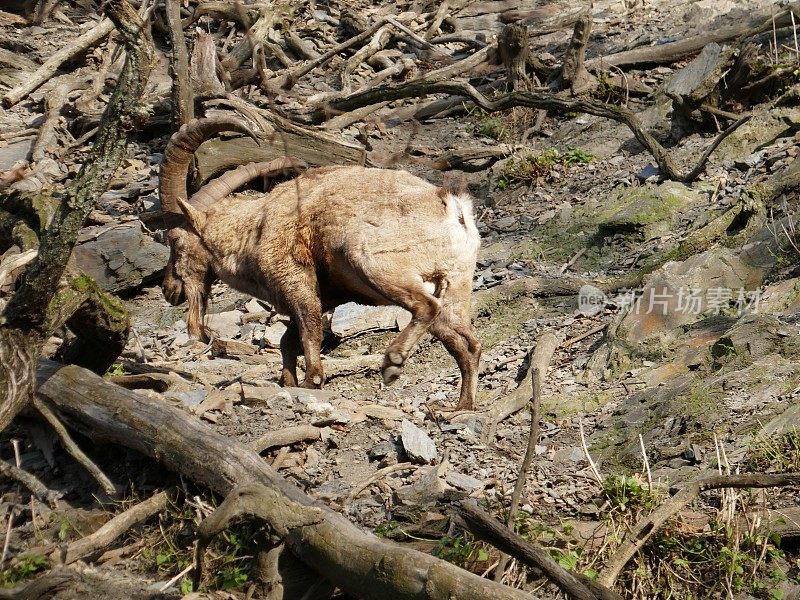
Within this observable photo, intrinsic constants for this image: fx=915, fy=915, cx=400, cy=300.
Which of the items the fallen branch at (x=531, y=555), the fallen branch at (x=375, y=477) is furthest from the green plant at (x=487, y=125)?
the fallen branch at (x=531, y=555)

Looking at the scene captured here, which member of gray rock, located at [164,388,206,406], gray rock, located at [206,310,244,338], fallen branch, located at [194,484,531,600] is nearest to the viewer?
fallen branch, located at [194,484,531,600]

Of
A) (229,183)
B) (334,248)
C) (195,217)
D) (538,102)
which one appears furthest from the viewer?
(538,102)

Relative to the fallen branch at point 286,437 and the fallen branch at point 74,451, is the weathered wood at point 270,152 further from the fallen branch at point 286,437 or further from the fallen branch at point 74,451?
the fallen branch at point 74,451

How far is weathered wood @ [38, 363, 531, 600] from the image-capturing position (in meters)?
3.97

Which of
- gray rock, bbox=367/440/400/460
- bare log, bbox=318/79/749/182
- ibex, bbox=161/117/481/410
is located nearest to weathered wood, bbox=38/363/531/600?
gray rock, bbox=367/440/400/460

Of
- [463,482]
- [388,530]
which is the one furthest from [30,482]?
[463,482]

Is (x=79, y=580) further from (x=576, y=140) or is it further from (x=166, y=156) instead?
(x=576, y=140)

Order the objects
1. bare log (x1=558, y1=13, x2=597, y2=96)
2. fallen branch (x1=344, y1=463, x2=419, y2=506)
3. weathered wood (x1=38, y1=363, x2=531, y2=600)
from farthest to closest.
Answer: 1. bare log (x1=558, y1=13, x2=597, y2=96)
2. fallen branch (x1=344, y1=463, x2=419, y2=506)
3. weathered wood (x1=38, y1=363, x2=531, y2=600)

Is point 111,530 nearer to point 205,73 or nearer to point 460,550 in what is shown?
point 460,550

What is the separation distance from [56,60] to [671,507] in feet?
44.8

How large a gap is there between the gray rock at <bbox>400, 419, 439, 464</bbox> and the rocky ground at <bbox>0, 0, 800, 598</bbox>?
2cm

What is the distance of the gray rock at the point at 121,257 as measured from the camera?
37.1 feet

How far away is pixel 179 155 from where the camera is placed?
28.3 feet

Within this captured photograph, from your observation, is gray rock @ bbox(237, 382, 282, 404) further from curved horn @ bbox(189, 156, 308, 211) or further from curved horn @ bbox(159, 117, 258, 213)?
curved horn @ bbox(189, 156, 308, 211)
